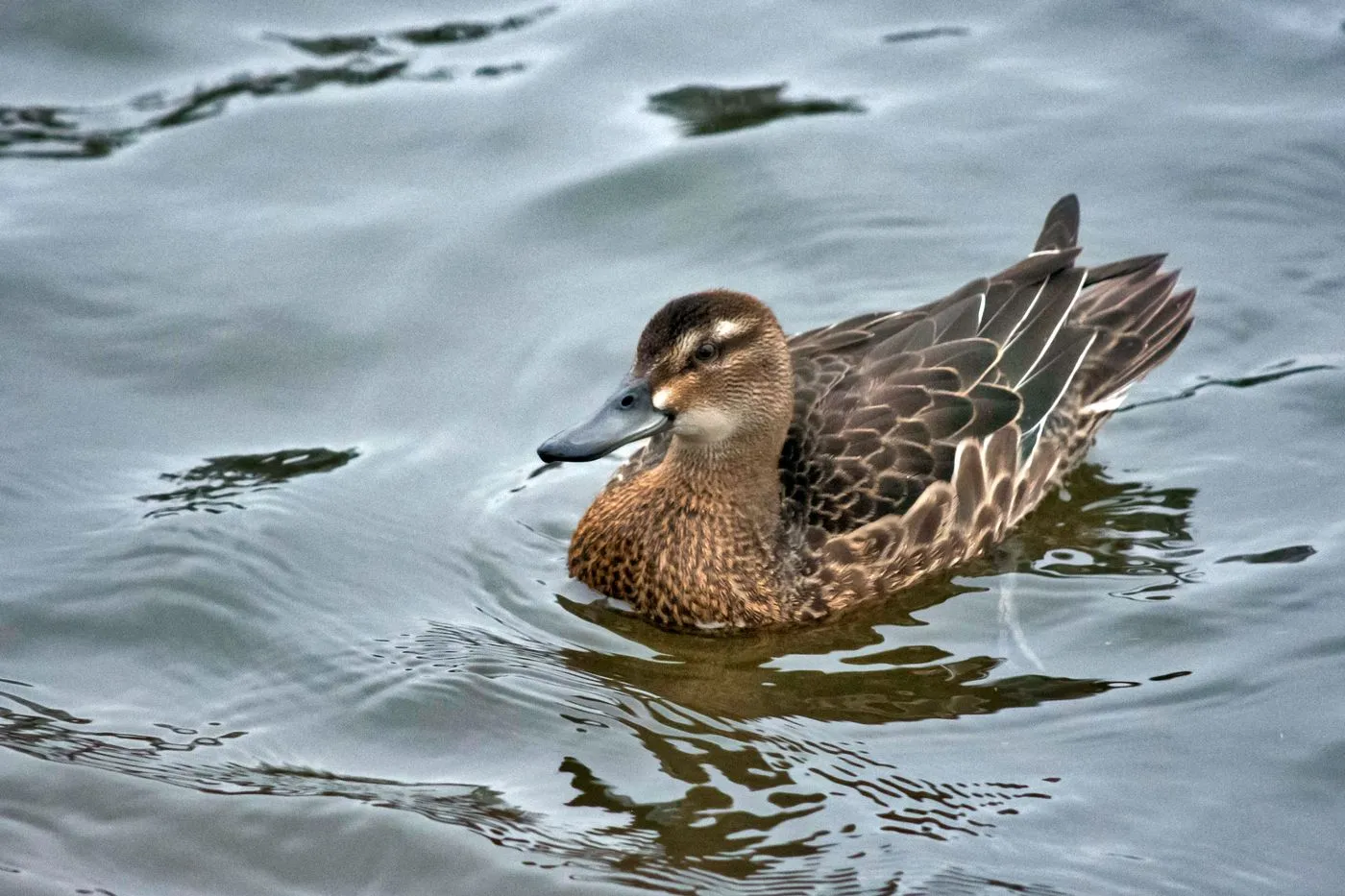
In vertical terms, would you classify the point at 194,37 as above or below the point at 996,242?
above

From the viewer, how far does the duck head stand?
7156 mm

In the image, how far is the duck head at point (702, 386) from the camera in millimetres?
7156

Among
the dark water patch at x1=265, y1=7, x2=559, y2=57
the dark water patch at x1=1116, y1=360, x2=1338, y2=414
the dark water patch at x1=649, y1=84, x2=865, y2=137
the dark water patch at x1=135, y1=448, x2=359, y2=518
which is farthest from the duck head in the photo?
the dark water patch at x1=265, y1=7, x2=559, y2=57

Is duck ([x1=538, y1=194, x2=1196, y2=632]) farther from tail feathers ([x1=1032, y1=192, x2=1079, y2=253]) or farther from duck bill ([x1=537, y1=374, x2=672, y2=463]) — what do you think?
tail feathers ([x1=1032, y1=192, x2=1079, y2=253])

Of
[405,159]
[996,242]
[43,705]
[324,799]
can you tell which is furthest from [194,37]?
[324,799]

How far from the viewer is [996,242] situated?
410 inches

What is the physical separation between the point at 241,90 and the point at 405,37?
1289 millimetres

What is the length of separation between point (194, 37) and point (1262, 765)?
8833mm

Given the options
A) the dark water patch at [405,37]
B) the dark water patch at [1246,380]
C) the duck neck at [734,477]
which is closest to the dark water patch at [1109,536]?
the dark water patch at [1246,380]

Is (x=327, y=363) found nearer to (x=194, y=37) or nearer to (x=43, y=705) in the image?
(x=43, y=705)

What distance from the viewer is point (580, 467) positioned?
29.0 feet

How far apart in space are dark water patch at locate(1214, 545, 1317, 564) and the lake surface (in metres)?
0.02

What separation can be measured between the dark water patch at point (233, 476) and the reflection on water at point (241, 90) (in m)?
3.42

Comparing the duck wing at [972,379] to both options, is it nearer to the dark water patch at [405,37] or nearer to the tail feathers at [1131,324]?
the tail feathers at [1131,324]
